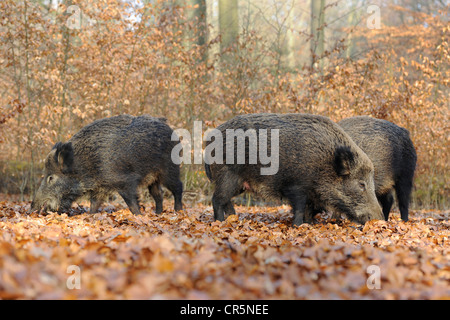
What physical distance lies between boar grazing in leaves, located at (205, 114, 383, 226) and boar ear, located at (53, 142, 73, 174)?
253 cm

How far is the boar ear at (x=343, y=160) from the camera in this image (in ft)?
19.6

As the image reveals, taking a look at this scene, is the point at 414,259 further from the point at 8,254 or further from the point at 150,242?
the point at 8,254

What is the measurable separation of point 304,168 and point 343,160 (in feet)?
1.88

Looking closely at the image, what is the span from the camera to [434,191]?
1218 centimetres

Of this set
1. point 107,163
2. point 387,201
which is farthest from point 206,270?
point 387,201

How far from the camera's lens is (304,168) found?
6074 millimetres

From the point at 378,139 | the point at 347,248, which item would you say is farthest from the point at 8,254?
the point at 378,139

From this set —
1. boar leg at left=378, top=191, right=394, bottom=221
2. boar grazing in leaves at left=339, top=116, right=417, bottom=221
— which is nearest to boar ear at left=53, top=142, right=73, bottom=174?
boar grazing in leaves at left=339, top=116, right=417, bottom=221

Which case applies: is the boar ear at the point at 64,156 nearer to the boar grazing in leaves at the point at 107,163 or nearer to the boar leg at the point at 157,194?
the boar grazing in leaves at the point at 107,163

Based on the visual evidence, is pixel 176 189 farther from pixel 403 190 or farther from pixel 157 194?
pixel 403 190

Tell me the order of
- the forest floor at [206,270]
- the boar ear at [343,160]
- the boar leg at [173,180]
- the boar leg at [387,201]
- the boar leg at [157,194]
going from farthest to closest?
the boar leg at [157,194] < the boar leg at [387,201] < the boar leg at [173,180] < the boar ear at [343,160] < the forest floor at [206,270]

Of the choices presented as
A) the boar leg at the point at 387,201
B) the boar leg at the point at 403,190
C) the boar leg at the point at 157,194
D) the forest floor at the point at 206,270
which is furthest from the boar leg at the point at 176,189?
the boar leg at the point at 403,190

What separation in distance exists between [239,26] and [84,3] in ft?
20.9

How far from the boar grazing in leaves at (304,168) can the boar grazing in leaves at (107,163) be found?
1.33 m
